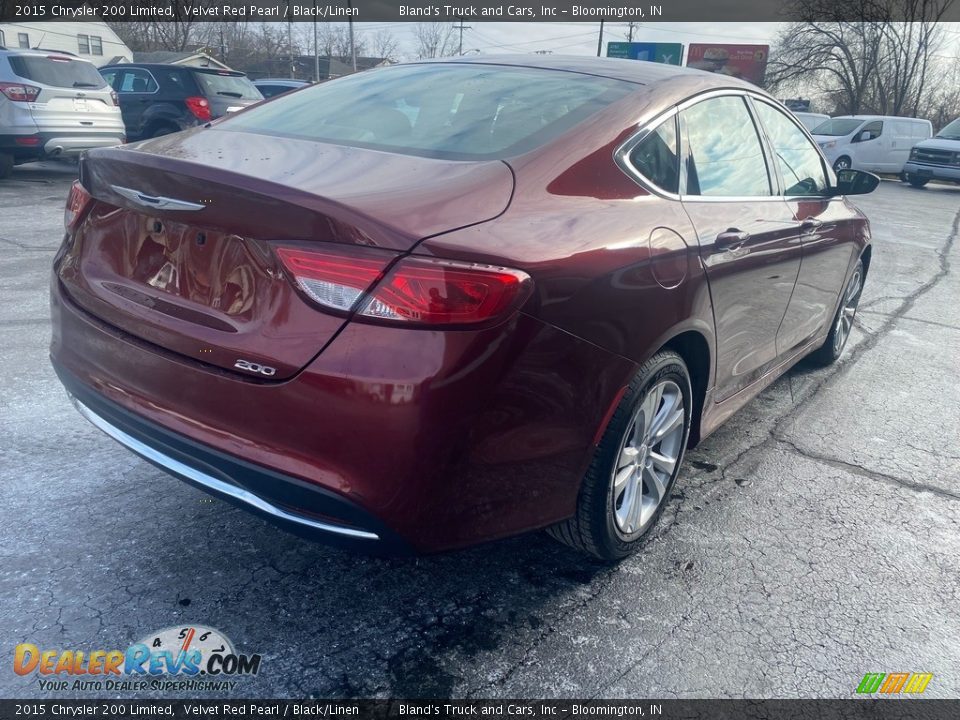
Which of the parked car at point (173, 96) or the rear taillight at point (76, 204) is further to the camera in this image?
the parked car at point (173, 96)

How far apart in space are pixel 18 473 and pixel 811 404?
153 inches

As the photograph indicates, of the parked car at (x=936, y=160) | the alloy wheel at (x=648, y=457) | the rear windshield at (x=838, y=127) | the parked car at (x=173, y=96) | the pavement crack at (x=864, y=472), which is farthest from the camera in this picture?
the rear windshield at (x=838, y=127)

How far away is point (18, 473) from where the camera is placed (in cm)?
309

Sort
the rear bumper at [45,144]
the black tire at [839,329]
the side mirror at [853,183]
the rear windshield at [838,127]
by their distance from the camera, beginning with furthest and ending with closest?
1. the rear windshield at [838,127]
2. the rear bumper at [45,144]
3. the black tire at [839,329]
4. the side mirror at [853,183]

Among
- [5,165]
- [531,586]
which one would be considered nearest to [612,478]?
[531,586]

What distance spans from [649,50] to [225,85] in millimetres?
57859

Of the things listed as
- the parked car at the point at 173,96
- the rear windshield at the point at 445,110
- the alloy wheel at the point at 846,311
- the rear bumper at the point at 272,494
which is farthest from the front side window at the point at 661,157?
the parked car at the point at 173,96

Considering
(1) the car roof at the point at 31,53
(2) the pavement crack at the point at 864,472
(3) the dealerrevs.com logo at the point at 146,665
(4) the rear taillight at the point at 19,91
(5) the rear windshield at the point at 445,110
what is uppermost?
(1) the car roof at the point at 31,53

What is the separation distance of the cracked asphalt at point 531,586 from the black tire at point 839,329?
3.89 feet

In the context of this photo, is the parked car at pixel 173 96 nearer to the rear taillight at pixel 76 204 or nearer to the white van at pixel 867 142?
the rear taillight at pixel 76 204

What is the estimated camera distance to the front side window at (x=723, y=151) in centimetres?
291

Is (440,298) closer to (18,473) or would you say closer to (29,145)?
(18,473)

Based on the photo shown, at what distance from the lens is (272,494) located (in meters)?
1.98

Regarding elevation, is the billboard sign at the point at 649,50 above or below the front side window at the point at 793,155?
above
